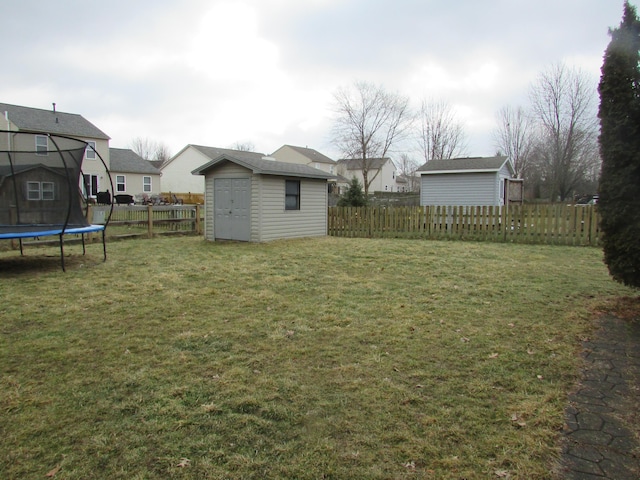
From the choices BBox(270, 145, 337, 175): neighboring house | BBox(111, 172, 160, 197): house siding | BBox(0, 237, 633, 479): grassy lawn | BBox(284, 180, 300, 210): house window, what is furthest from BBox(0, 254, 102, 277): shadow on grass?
BBox(270, 145, 337, 175): neighboring house

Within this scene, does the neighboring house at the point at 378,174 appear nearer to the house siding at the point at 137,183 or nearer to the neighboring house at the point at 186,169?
the neighboring house at the point at 186,169

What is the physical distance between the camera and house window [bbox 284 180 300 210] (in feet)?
43.5

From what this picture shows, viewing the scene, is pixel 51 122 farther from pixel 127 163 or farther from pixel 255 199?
pixel 255 199

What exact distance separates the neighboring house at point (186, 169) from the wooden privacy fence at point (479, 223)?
30.3 meters

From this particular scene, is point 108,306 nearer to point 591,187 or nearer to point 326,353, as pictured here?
point 326,353

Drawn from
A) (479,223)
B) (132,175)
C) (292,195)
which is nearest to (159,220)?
(292,195)

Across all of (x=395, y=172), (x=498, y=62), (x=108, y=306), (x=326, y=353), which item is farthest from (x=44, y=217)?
(x=395, y=172)

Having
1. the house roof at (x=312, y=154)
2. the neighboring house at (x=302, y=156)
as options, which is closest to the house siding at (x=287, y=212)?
the neighboring house at (x=302, y=156)

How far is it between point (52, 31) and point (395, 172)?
5926 cm

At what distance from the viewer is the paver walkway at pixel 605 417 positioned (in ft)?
6.68

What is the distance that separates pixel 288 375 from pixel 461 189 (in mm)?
18606

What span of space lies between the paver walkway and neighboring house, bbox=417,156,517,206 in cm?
1653

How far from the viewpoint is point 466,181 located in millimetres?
19781

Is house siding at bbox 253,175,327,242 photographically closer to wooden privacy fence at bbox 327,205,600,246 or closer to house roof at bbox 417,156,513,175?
wooden privacy fence at bbox 327,205,600,246
